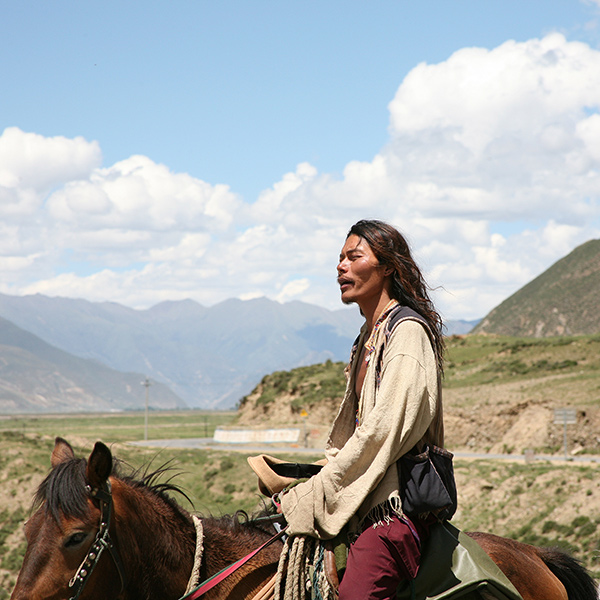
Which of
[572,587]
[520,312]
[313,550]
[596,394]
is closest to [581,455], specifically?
[596,394]

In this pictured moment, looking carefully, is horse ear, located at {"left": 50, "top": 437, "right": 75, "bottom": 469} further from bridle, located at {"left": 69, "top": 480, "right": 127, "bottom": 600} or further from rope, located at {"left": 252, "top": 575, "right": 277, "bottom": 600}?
rope, located at {"left": 252, "top": 575, "right": 277, "bottom": 600}

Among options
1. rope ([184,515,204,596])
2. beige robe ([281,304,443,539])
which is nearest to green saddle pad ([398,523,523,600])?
beige robe ([281,304,443,539])

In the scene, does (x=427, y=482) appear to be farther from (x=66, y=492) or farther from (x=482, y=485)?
(x=482, y=485)

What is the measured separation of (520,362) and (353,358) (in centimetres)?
4528

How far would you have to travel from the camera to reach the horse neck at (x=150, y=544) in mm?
3520

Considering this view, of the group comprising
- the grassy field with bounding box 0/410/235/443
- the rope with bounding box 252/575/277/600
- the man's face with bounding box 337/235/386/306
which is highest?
the man's face with bounding box 337/235/386/306

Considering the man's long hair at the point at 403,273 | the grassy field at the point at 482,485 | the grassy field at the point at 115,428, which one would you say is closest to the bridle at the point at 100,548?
the man's long hair at the point at 403,273

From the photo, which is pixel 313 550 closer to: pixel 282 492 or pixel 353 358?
pixel 282 492

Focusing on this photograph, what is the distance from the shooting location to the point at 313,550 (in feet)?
12.4

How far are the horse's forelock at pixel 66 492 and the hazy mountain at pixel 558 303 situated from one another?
350ft

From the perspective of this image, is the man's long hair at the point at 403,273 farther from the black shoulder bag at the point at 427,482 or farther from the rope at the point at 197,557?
the rope at the point at 197,557

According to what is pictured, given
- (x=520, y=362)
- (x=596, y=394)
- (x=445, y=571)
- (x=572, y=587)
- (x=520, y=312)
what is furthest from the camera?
(x=520, y=312)

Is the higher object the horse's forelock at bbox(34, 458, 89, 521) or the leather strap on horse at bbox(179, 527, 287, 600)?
the horse's forelock at bbox(34, 458, 89, 521)

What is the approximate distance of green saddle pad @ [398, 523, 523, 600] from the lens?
376cm
